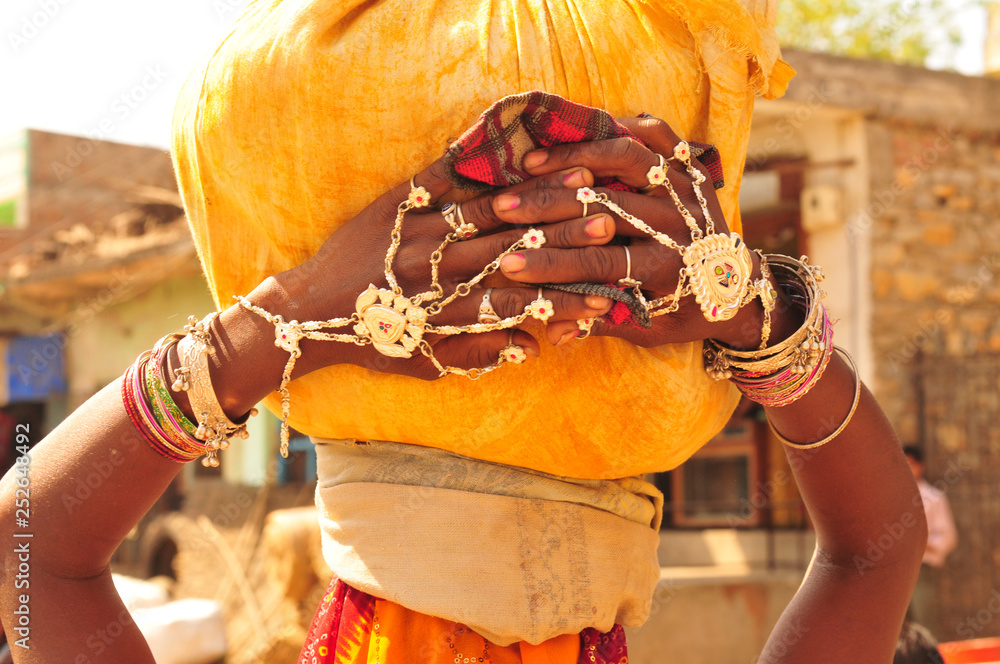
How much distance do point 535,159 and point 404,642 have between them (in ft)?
2.35

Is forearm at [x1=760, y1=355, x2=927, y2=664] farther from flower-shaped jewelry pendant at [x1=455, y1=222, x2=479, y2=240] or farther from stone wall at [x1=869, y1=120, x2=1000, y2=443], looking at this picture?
stone wall at [x1=869, y1=120, x2=1000, y2=443]

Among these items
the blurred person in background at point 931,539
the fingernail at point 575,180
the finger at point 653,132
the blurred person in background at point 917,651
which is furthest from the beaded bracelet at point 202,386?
the blurred person in background at point 931,539

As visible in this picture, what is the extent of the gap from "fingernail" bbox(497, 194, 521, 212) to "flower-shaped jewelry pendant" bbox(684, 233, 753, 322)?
22 cm

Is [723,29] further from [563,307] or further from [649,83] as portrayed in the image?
[563,307]

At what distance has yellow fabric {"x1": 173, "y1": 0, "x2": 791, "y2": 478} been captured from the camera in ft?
3.86

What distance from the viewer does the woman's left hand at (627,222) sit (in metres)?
1.08

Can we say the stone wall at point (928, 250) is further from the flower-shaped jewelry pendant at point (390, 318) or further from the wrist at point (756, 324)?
the flower-shaped jewelry pendant at point (390, 318)

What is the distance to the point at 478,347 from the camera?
1.15 metres

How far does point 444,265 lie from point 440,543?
0.41 metres

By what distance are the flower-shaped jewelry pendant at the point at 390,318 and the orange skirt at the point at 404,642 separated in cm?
42

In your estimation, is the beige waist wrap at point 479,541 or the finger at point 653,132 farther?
the beige waist wrap at point 479,541

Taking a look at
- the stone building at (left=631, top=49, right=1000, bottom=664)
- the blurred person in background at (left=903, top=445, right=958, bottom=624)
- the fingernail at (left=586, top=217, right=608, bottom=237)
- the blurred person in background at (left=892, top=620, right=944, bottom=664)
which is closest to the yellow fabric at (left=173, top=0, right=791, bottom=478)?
the fingernail at (left=586, top=217, right=608, bottom=237)

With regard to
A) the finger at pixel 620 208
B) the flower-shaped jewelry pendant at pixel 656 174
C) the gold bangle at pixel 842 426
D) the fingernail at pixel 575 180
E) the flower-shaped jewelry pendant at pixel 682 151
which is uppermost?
the flower-shaped jewelry pendant at pixel 682 151

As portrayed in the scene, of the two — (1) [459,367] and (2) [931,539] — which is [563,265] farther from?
(2) [931,539]
